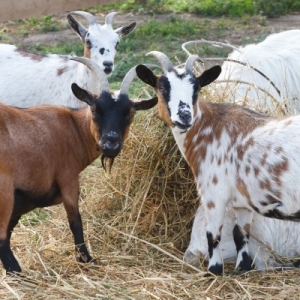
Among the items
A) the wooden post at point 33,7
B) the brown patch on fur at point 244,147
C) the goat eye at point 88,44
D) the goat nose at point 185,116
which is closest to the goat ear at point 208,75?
the goat nose at point 185,116

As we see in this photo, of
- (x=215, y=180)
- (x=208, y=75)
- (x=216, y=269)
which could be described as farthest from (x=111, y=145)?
(x=216, y=269)

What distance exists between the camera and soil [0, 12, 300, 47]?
1288 cm

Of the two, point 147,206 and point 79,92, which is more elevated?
point 79,92

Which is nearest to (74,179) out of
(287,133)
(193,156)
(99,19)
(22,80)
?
(193,156)

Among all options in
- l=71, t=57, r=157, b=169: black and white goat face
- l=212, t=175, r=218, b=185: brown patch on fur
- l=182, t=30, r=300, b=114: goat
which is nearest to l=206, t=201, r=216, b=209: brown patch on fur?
l=212, t=175, r=218, b=185: brown patch on fur

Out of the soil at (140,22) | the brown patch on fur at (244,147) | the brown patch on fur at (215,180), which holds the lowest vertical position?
the soil at (140,22)

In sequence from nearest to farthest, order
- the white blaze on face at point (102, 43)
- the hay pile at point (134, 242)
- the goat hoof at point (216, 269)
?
the hay pile at point (134, 242) < the goat hoof at point (216, 269) < the white blaze on face at point (102, 43)

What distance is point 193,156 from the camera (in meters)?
6.42

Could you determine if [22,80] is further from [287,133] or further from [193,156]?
[287,133]

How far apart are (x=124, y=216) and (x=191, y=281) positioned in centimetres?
107

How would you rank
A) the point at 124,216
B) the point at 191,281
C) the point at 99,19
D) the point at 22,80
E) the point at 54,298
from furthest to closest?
the point at 99,19, the point at 22,80, the point at 124,216, the point at 191,281, the point at 54,298

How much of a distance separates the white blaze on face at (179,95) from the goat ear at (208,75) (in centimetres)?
16

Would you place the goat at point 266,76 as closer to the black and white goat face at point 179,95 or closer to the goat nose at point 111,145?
the black and white goat face at point 179,95

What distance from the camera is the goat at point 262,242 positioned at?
657 centimetres
